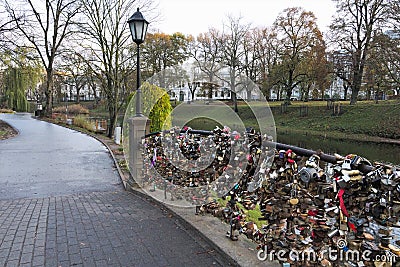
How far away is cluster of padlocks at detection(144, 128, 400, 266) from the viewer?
6.75 feet

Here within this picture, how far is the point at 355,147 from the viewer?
67.1 feet

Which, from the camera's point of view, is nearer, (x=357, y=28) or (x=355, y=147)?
(x=355, y=147)

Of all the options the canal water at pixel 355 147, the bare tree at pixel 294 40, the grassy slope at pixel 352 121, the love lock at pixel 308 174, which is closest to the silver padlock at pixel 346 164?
the love lock at pixel 308 174

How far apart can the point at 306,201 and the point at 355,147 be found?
19981 mm

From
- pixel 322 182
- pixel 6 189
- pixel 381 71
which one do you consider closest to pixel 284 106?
pixel 381 71

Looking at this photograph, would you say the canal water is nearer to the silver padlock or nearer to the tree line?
the tree line

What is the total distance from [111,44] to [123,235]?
16.9 metres

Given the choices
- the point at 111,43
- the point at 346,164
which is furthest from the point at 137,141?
the point at 111,43

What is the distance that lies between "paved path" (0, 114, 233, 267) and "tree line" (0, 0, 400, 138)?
680 cm

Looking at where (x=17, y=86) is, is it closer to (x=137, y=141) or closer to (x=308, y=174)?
(x=137, y=141)

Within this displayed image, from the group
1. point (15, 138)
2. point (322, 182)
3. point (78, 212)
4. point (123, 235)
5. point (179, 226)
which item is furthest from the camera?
point (15, 138)

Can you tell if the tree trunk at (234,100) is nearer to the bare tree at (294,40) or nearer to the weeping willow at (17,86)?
the weeping willow at (17,86)

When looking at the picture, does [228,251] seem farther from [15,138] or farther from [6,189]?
[15,138]

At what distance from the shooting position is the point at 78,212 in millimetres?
4637
